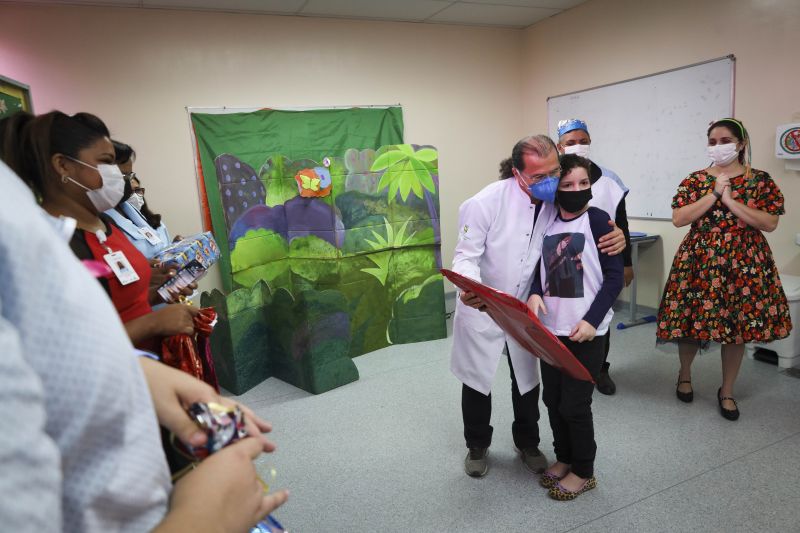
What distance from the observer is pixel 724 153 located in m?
2.59

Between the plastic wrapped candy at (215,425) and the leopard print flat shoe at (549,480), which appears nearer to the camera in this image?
the plastic wrapped candy at (215,425)

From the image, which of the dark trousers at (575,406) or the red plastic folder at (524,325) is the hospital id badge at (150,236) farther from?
→ the dark trousers at (575,406)

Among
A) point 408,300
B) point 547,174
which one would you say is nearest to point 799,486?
point 547,174

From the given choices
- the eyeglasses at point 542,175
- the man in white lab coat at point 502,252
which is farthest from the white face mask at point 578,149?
the eyeglasses at point 542,175

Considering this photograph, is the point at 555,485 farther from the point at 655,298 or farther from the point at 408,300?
the point at 655,298

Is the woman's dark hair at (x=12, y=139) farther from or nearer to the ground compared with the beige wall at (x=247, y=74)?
nearer to the ground

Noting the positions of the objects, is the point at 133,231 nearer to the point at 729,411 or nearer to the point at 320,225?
the point at 320,225

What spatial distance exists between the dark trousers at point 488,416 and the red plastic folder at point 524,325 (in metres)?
0.41

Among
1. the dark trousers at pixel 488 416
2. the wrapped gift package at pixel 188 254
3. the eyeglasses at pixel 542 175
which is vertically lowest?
the dark trousers at pixel 488 416

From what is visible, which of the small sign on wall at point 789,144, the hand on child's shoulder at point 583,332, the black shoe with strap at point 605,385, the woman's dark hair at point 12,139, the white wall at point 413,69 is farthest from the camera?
the white wall at point 413,69

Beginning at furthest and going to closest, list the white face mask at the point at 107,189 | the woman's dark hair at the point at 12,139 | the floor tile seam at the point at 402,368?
the floor tile seam at the point at 402,368
the white face mask at the point at 107,189
the woman's dark hair at the point at 12,139

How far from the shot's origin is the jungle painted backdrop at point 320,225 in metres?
3.67

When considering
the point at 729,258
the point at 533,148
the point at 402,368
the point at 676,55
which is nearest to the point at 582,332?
the point at 533,148

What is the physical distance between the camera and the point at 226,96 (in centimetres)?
401
